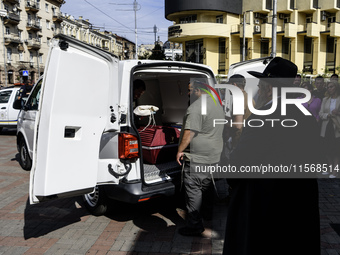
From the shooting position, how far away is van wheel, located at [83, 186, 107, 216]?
179 inches

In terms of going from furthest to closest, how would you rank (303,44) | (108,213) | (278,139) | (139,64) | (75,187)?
1. (303,44)
2. (108,213)
3. (139,64)
4. (75,187)
5. (278,139)

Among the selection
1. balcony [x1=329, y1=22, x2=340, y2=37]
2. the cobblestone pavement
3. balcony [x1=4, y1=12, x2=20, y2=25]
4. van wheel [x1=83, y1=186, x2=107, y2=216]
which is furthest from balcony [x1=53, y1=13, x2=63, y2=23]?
van wheel [x1=83, y1=186, x2=107, y2=216]

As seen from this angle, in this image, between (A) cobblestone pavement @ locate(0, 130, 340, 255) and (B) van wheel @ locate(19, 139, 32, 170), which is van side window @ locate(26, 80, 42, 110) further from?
(A) cobblestone pavement @ locate(0, 130, 340, 255)

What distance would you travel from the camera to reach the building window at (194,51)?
41500 millimetres

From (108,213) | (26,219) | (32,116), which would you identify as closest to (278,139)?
(108,213)

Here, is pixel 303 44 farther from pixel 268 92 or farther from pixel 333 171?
pixel 268 92

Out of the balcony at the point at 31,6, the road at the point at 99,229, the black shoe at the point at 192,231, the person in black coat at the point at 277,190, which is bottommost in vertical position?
the road at the point at 99,229

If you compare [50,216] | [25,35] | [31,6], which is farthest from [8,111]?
[31,6]

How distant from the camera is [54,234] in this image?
14.1ft

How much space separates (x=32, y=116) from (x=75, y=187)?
127 inches

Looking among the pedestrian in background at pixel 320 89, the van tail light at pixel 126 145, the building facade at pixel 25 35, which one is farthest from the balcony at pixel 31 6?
the van tail light at pixel 126 145

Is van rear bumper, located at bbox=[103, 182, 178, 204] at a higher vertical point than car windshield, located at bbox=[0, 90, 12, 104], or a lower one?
lower

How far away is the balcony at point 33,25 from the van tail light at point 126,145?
5928 cm

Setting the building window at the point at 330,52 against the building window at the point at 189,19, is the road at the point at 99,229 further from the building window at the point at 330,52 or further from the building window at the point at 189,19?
the building window at the point at 330,52
